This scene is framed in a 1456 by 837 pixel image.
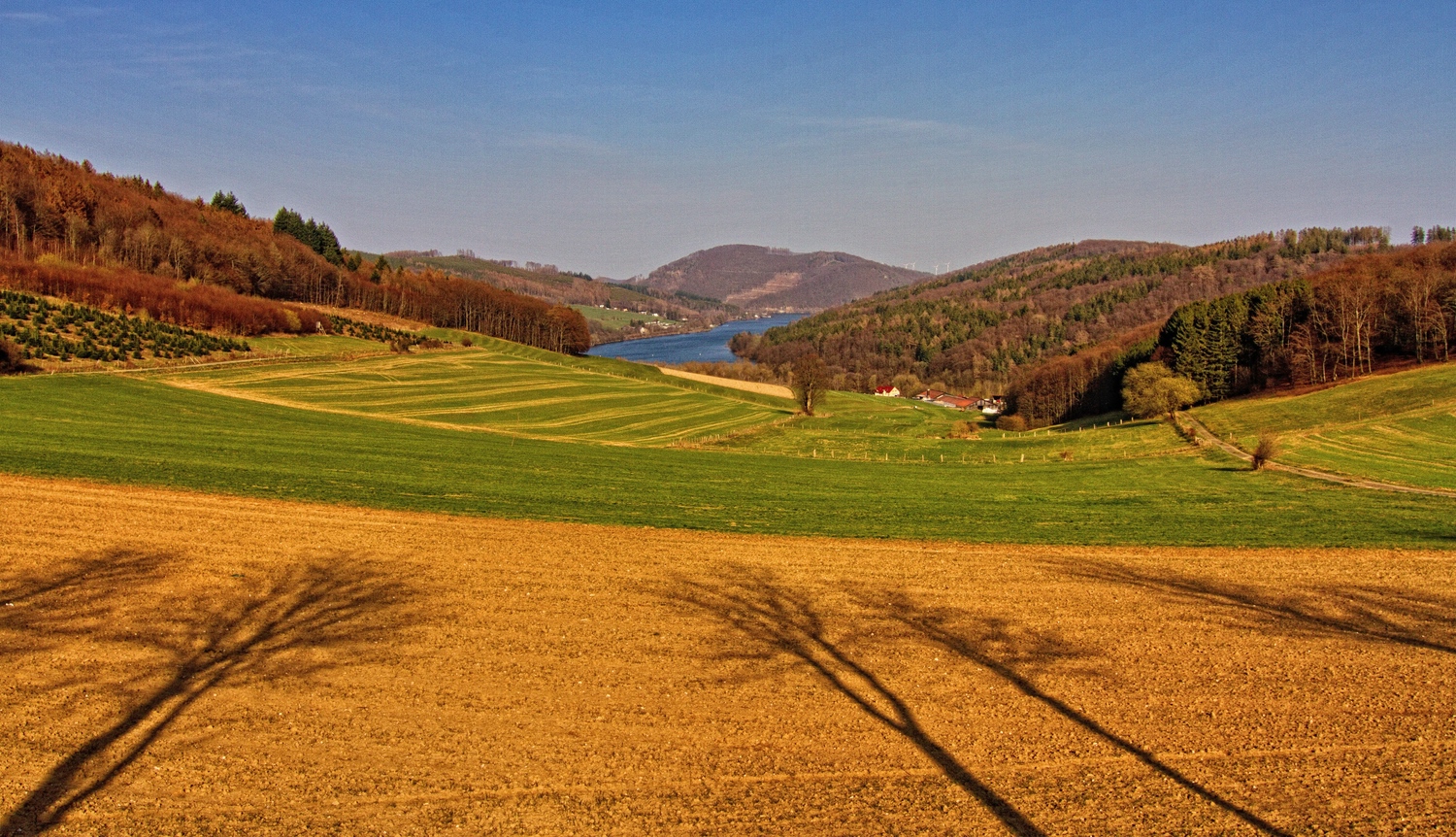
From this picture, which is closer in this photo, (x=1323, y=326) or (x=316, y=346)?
(x=1323, y=326)

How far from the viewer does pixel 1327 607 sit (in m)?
16.8

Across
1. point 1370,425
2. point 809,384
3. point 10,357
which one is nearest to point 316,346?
point 10,357

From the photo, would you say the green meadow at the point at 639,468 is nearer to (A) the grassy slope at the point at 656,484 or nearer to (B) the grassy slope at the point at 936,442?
(A) the grassy slope at the point at 656,484

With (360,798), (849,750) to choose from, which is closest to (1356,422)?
(849,750)

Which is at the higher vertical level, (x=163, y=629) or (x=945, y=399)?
(x=945, y=399)

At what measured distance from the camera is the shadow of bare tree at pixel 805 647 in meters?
9.82

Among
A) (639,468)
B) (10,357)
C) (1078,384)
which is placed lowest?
(639,468)

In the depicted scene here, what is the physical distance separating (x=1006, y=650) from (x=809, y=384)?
66.2 metres

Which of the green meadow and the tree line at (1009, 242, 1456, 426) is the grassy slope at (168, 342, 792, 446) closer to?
the green meadow

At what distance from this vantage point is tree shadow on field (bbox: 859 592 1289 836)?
32.5ft

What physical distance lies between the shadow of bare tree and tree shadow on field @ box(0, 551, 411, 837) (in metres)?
6.21

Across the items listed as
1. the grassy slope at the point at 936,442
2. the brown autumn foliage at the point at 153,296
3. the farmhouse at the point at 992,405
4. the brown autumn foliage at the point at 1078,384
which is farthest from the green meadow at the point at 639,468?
the farmhouse at the point at 992,405

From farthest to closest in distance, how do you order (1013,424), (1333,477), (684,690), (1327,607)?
(1013,424), (1333,477), (1327,607), (684,690)

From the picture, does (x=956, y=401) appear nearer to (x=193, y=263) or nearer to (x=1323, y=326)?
(x=1323, y=326)
